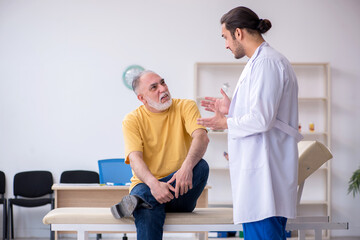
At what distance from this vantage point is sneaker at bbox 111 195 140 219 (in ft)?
7.22

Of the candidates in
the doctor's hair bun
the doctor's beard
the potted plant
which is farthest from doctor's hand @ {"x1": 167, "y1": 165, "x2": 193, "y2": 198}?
the potted plant

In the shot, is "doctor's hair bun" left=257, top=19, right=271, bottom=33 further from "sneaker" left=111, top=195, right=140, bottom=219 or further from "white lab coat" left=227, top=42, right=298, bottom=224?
"sneaker" left=111, top=195, right=140, bottom=219

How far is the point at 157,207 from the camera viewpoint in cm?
227

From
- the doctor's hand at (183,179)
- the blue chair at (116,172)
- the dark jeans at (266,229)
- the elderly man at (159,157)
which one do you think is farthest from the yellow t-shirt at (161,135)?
the blue chair at (116,172)

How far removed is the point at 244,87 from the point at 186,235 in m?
4.14

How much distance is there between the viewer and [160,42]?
5.96 metres

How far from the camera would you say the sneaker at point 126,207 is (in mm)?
2199

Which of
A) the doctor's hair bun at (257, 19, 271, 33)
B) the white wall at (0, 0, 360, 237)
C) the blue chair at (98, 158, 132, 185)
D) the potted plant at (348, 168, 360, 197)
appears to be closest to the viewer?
the doctor's hair bun at (257, 19, 271, 33)

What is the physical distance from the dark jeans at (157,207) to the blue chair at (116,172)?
186 cm

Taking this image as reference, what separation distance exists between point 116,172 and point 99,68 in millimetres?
2023

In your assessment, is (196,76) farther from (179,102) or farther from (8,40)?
(179,102)

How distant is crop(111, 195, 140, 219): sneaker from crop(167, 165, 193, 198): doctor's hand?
0.21 metres

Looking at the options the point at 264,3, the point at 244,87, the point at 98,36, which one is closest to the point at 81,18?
the point at 98,36

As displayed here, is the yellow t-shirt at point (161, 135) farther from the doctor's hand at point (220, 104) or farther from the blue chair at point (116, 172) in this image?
the blue chair at point (116, 172)
